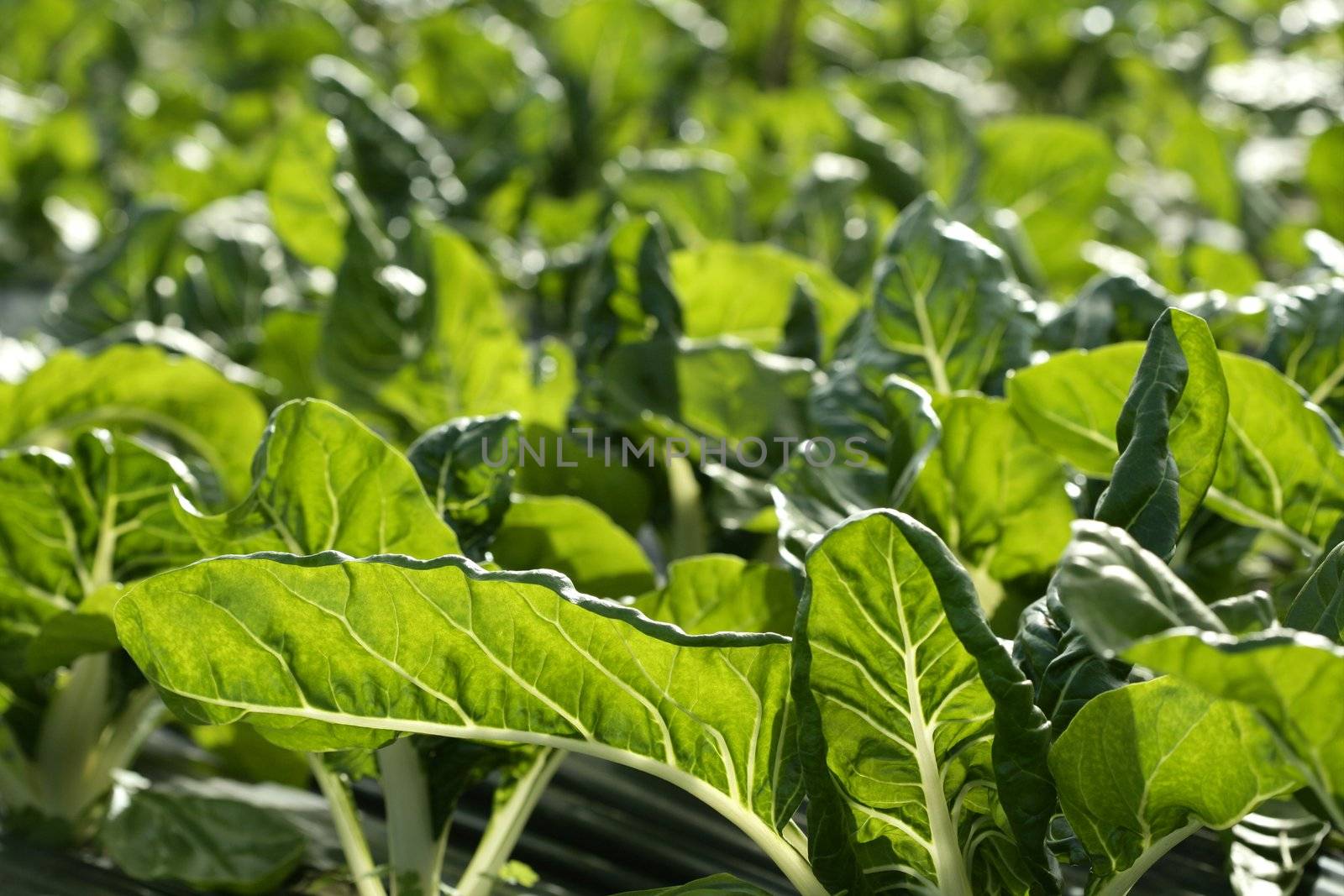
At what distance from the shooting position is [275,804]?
3.47 feet

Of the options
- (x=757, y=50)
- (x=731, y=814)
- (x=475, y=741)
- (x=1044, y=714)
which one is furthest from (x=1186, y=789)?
(x=757, y=50)

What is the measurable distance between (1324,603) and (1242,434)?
6.9 inches

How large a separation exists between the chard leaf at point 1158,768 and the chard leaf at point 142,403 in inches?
26.8

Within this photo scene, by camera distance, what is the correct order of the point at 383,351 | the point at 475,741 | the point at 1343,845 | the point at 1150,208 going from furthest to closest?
1. the point at 1150,208
2. the point at 383,351
3. the point at 1343,845
4. the point at 475,741

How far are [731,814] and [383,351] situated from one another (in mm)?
591

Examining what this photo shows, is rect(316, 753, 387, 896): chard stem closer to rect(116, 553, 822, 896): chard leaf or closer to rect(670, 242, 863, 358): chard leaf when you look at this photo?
rect(116, 553, 822, 896): chard leaf

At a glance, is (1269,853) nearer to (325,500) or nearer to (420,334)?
(325,500)

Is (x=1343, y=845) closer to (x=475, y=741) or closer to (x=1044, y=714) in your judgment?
(x=1044, y=714)

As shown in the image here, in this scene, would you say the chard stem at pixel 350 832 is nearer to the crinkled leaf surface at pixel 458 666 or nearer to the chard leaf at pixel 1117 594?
the crinkled leaf surface at pixel 458 666

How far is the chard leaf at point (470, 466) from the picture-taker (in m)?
0.85

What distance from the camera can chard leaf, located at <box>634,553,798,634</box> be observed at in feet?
2.87

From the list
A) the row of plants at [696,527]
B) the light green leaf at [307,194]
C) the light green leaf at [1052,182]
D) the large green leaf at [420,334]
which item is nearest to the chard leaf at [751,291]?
the row of plants at [696,527]

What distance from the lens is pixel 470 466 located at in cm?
85

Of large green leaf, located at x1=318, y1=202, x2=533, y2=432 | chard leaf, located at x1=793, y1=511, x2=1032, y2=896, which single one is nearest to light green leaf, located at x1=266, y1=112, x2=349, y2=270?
large green leaf, located at x1=318, y1=202, x2=533, y2=432
